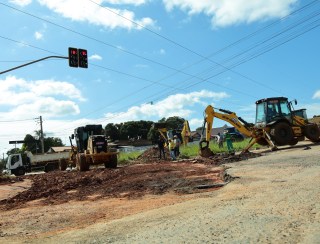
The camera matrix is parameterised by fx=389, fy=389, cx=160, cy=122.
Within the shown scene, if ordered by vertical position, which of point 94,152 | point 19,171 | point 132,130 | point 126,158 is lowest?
point 19,171

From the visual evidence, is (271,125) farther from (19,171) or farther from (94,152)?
(19,171)

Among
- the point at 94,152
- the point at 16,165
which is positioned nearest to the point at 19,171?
the point at 16,165

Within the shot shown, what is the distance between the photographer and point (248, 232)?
232 inches

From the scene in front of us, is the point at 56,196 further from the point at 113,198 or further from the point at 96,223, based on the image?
the point at 96,223

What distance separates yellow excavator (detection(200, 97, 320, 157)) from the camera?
2472 centimetres

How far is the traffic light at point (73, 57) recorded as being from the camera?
20844mm

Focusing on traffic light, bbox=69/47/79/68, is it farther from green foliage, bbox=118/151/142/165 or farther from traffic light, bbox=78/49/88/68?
green foliage, bbox=118/151/142/165

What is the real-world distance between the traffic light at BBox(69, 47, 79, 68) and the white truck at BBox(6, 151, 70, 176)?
26.1 m

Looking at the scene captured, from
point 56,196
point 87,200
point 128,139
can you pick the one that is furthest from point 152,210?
point 128,139

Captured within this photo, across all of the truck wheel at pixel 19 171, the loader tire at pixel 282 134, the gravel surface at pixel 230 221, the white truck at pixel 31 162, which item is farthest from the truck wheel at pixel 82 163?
the truck wheel at pixel 19 171

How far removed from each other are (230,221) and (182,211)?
1.57 metres

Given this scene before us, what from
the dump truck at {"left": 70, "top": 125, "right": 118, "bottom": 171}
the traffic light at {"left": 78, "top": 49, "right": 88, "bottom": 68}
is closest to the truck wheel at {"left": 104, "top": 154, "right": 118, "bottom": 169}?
the dump truck at {"left": 70, "top": 125, "right": 118, "bottom": 171}

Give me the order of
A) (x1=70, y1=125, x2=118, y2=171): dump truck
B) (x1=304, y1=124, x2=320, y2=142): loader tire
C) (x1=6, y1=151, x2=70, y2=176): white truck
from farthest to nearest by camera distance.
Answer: (x1=6, y1=151, x2=70, y2=176): white truck → (x1=304, y1=124, x2=320, y2=142): loader tire → (x1=70, y1=125, x2=118, y2=171): dump truck

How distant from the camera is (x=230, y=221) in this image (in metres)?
6.67
